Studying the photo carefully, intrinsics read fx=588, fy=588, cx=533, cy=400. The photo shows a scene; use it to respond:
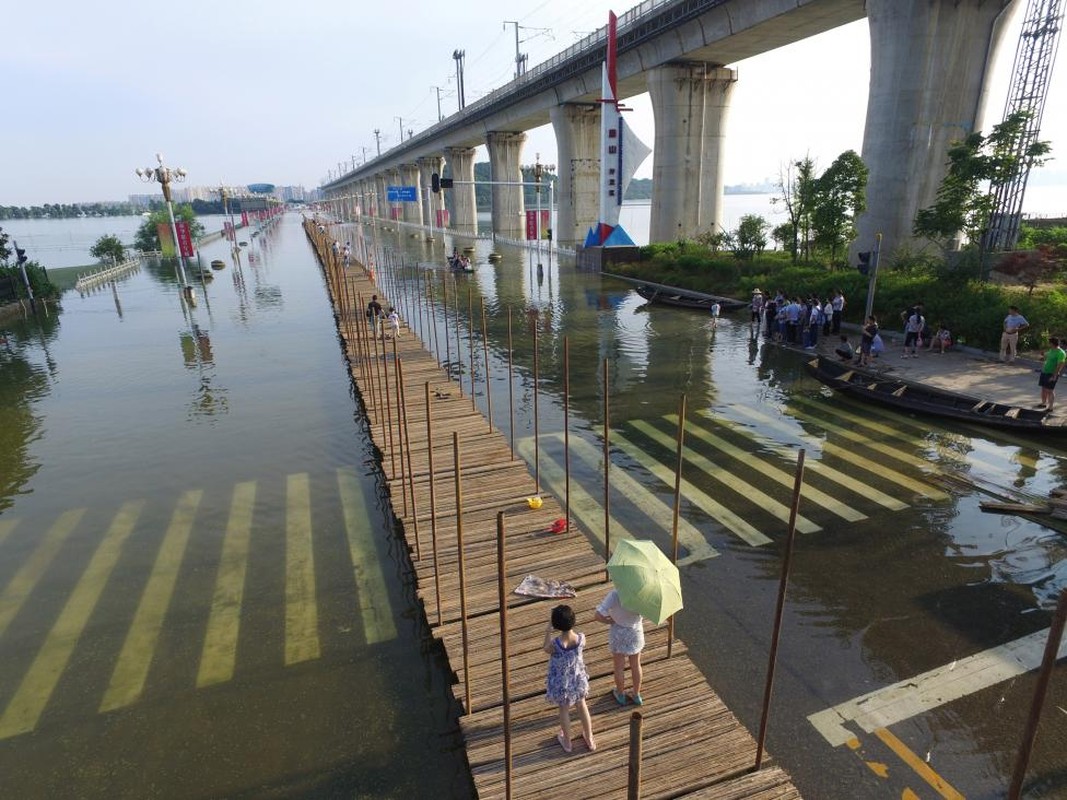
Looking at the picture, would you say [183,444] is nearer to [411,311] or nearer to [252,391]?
[252,391]

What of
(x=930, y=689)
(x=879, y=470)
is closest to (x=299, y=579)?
(x=930, y=689)

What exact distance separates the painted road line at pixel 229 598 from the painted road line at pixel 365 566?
1.82m

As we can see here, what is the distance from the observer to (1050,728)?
6.65 m

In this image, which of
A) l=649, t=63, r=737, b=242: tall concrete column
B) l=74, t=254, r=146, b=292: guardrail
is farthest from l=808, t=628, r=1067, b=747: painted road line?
l=74, t=254, r=146, b=292: guardrail

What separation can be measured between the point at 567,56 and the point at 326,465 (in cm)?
4996

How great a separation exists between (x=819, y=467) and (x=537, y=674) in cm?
912

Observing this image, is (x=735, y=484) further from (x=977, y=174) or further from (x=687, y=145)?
(x=687, y=145)

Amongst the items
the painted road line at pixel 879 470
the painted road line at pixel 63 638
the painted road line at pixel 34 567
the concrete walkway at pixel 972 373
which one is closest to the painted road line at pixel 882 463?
the painted road line at pixel 879 470

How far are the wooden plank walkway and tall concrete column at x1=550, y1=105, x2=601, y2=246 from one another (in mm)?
50627

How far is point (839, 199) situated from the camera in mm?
28078

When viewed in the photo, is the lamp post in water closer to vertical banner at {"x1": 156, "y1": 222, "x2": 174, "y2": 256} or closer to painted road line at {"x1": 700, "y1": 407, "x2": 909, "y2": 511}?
vertical banner at {"x1": 156, "y1": 222, "x2": 174, "y2": 256}

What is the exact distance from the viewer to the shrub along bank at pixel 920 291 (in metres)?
19.8

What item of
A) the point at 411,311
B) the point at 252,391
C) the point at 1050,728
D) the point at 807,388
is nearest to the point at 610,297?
the point at 411,311

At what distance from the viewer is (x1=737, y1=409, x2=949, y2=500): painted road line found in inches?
475
